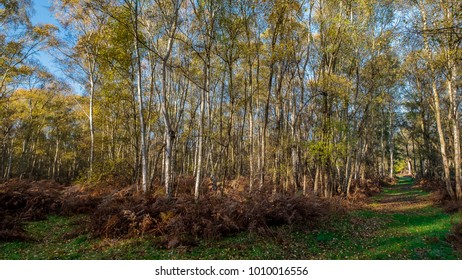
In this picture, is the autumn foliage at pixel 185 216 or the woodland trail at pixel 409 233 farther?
the autumn foliage at pixel 185 216

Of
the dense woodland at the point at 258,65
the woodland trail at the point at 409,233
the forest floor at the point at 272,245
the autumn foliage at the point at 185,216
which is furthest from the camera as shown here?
the dense woodland at the point at 258,65

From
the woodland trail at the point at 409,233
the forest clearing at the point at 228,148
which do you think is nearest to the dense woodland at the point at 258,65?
the forest clearing at the point at 228,148

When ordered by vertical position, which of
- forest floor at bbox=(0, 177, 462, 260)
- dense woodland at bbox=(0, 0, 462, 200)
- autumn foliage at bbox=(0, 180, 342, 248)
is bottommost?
forest floor at bbox=(0, 177, 462, 260)

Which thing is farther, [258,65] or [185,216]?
[258,65]

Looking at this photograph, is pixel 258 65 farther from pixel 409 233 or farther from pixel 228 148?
pixel 409 233

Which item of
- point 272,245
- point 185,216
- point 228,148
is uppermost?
point 228,148

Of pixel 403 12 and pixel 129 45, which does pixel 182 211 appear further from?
pixel 403 12

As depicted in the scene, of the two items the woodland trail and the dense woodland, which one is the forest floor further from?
the dense woodland

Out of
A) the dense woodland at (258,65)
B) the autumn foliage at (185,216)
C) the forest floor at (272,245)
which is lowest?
the forest floor at (272,245)

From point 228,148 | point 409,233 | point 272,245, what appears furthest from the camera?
point 228,148

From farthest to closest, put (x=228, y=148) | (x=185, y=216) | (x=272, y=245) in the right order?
1. (x=228, y=148)
2. (x=185, y=216)
3. (x=272, y=245)

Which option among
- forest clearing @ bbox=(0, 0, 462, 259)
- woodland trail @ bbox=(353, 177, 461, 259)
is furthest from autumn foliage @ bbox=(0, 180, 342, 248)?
woodland trail @ bbox=(353, 177, 461, 259)

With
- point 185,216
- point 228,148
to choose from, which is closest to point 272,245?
point 185,216

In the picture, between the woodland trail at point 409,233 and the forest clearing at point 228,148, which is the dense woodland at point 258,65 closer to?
the forest clearing at point 228,148
